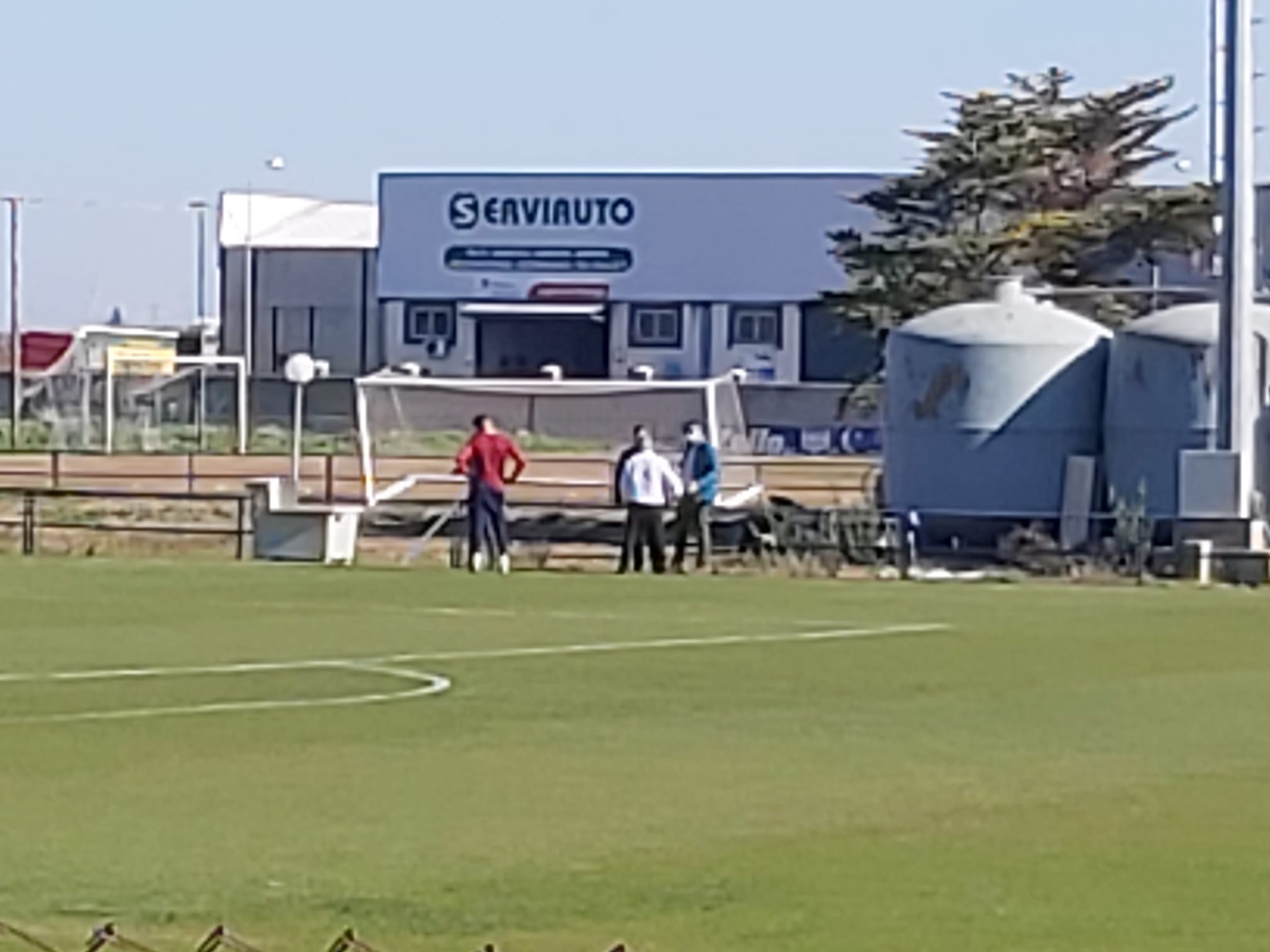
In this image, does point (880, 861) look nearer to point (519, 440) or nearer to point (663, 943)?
point (663, 943)

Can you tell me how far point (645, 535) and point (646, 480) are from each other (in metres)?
1.15

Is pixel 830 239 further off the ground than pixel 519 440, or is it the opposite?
pixel 830 239

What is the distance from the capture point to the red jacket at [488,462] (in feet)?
118

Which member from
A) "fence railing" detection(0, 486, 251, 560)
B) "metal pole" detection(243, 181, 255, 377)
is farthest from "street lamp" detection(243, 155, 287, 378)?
"fence railing" detection(0, 486, 251, 560)

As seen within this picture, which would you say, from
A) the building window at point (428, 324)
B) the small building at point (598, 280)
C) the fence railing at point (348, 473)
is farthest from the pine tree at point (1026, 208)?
the building window at point (428, 324)

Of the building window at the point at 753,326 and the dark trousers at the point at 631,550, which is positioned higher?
the building window at the point at 753,326

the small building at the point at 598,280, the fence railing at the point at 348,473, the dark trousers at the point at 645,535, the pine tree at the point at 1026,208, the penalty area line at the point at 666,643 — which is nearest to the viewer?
the penalty area line at the point at 666,643

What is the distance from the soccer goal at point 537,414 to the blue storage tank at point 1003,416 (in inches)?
227

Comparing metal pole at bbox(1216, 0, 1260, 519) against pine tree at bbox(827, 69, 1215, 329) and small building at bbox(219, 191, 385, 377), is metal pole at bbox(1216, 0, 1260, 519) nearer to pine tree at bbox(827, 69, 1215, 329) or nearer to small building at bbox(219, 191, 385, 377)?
pine tree at bbox(827, 69, 1215, 329)

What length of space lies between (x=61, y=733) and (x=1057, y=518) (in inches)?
1036

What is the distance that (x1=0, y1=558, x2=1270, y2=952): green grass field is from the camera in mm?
11594

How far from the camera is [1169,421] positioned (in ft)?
138

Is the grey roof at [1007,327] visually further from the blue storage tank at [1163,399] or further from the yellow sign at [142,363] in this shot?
the yellow sign at [142,363]

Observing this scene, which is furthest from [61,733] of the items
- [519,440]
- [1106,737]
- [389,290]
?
[389,290]
